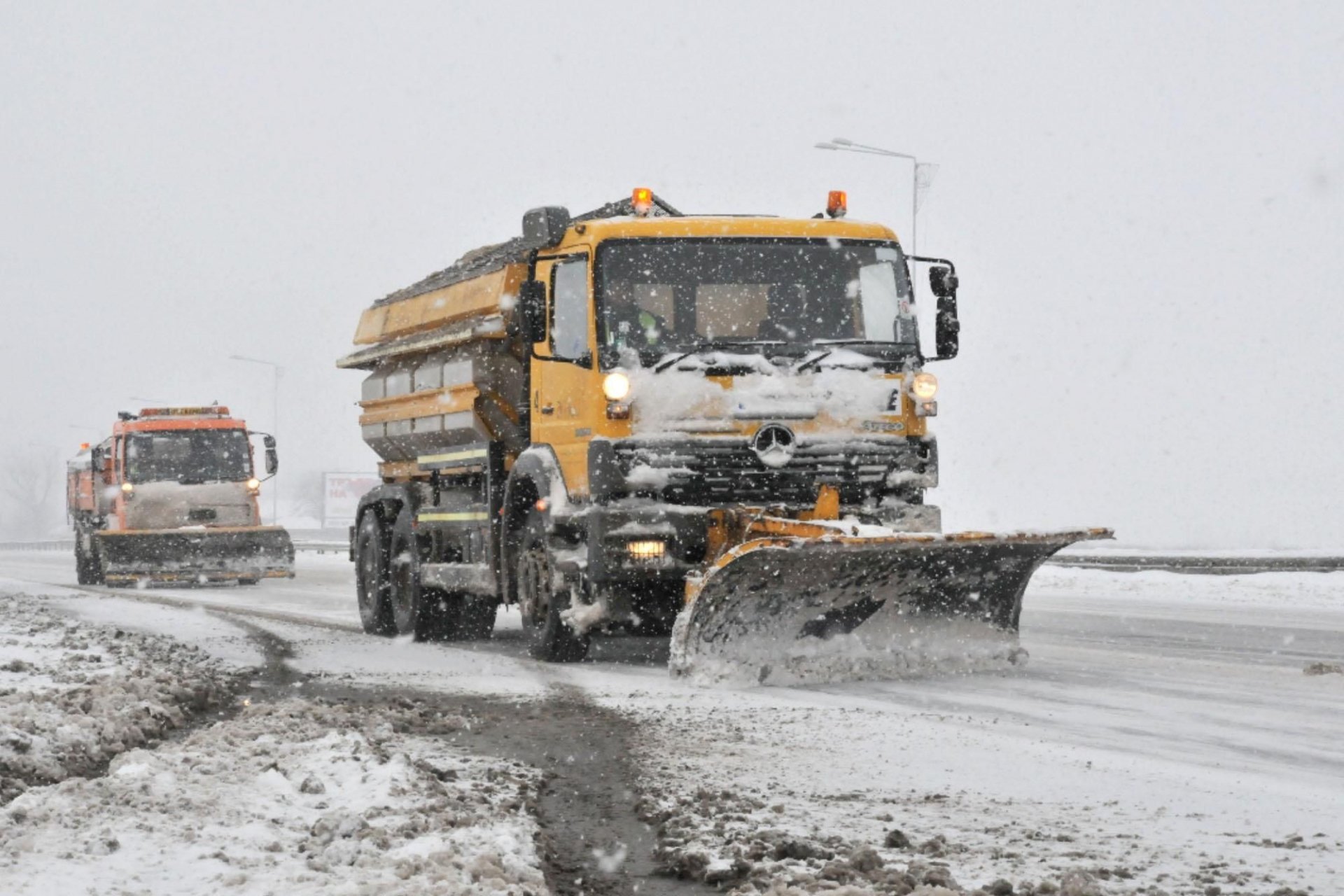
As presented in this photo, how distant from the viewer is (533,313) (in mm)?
11078

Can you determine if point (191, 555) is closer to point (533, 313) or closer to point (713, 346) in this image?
point (533, 313)

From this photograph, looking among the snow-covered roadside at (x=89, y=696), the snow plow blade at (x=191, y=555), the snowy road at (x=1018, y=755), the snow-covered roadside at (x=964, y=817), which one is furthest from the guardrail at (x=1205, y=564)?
the snow-covered roadside at (x=964, y=817)

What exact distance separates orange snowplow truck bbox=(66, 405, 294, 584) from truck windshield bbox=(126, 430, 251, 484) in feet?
0.04

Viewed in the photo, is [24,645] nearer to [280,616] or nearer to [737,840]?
[280,616]

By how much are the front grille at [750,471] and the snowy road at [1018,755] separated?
1173mm

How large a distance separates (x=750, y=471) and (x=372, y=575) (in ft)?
19.4

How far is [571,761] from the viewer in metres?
7.09

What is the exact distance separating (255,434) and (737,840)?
938 inches

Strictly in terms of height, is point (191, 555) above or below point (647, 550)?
below

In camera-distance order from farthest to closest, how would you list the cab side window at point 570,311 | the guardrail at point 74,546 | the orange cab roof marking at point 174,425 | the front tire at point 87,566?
the guardrail at point 74,546 → the front tire at point 87,566 → the orange cab roof marking at point 174,425 → the cab side window at point 570,311

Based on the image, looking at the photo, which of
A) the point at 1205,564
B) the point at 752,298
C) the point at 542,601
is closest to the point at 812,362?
the point at 752,298

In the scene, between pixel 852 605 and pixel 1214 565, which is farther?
pixel 1214 565

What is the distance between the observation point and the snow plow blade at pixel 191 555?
87.5 ft

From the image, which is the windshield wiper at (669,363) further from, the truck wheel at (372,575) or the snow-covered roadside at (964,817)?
the truck wheel at (372,575)
